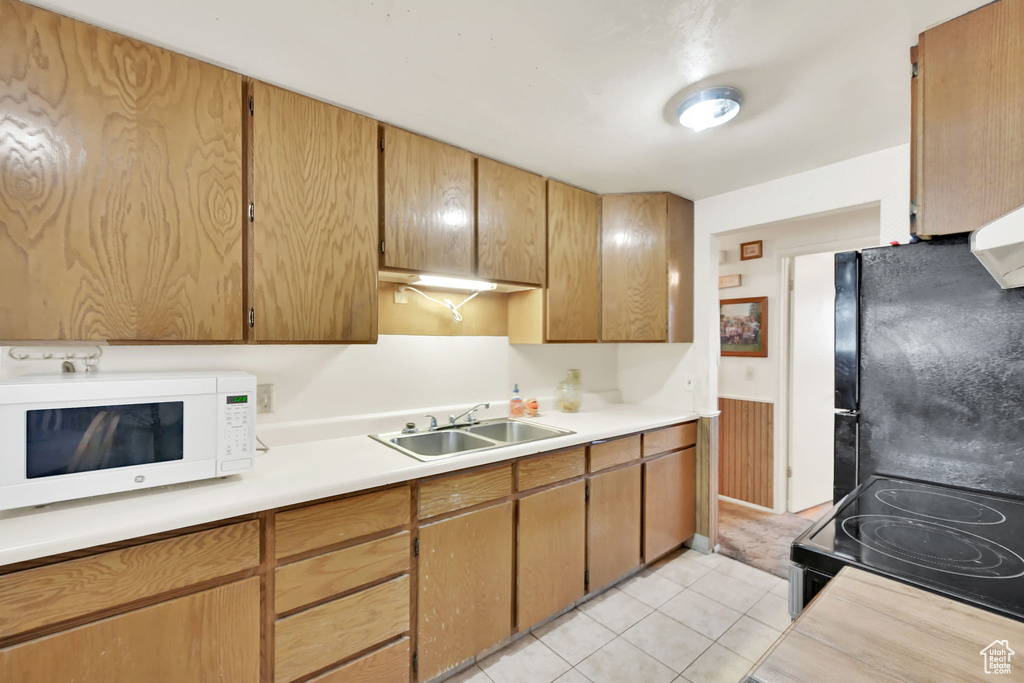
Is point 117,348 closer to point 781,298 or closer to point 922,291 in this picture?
point 922,291

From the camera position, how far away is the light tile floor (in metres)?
1.76

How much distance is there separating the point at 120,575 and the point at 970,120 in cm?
238

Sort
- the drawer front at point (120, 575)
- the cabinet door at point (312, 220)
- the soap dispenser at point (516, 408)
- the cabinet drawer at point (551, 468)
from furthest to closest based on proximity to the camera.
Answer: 1. the soap dispenser at point (516, 408)
2. the cabinet drawer at point (551, 468)
3. the cabinet door at point (312, 220)
4. the drawer front at point (120, 575)

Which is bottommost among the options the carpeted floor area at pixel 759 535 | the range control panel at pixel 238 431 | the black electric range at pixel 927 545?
the carpeted floor area at pixel 759 535

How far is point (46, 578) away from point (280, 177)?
50.8 inches

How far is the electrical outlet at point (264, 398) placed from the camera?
181cm

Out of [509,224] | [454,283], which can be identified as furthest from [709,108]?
[454,283]

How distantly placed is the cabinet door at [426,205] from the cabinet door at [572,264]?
0.55 m

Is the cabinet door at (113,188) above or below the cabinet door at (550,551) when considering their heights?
above

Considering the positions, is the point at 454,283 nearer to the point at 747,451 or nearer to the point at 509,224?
the point at 509,224

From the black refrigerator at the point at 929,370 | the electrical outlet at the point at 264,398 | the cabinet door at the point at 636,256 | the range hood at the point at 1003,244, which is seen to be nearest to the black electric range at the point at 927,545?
the black refrigerator at the point at 929,370

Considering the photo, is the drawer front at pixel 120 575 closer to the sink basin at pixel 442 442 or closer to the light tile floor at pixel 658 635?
the sink basin at pixel 442 442

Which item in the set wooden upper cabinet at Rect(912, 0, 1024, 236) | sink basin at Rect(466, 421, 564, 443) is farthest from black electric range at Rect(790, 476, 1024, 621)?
sink basin at Rect(466, 421, 564, 443)

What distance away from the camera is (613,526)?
231cm
